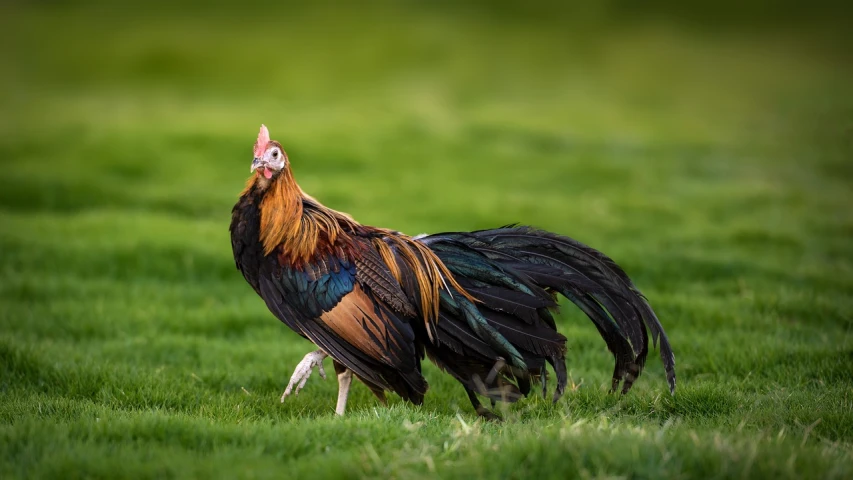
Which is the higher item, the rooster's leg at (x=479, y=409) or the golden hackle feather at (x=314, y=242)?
the golden hackle feather at (x=314, y=242)

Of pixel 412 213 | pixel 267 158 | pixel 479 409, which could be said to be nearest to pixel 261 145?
pixel 267 158

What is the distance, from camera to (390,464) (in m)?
4.55

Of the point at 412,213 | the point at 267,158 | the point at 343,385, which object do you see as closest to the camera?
the point at 267,158

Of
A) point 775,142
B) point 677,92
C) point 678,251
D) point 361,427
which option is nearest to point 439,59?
point 677,92

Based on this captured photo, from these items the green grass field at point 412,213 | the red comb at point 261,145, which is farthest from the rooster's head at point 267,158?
the green grass field at point 412,213

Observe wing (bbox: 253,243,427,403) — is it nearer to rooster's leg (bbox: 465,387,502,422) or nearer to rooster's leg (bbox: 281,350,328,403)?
rooster's leg (bbox: 281,350,328,403)

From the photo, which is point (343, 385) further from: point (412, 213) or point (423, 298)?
point (412, 213)

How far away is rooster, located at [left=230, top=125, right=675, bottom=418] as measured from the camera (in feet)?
19.2

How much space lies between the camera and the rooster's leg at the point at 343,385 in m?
6.20

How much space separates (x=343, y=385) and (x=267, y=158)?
5.84ft


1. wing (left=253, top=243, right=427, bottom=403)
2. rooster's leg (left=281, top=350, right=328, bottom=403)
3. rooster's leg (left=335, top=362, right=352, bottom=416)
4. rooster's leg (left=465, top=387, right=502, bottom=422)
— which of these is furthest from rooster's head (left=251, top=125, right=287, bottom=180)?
rooster's leg (left=465, top=387, right=502, bottom=422)

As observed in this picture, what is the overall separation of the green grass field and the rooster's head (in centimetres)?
176

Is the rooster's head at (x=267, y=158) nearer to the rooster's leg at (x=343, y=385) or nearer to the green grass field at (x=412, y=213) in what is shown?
the rooster's leg at (x=343, y=385)

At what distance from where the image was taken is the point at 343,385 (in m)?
6.27
